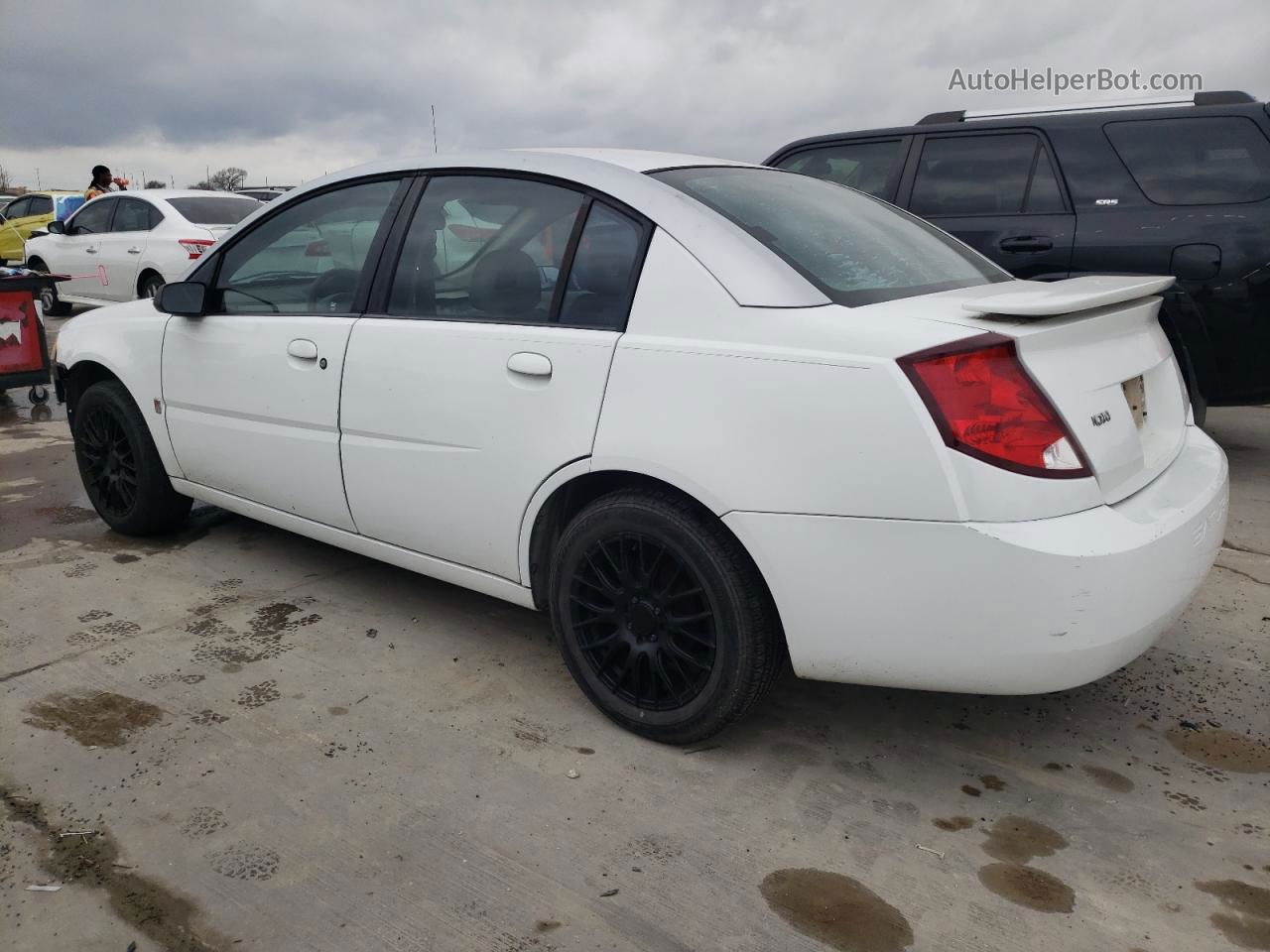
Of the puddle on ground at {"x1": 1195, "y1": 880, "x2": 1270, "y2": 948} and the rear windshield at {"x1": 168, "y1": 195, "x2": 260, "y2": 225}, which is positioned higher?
the rear windshield at {"x1": 168, "y1": 195, "x2": 260, "y2": 225}

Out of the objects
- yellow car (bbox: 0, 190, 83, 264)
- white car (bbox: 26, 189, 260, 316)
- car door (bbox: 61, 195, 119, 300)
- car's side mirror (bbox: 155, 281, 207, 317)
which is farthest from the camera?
yellow car (bbox: 0, 190, 83, 264)

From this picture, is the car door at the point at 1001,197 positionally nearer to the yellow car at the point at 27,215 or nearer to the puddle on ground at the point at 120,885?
the puddle on ground at the point at 120,885

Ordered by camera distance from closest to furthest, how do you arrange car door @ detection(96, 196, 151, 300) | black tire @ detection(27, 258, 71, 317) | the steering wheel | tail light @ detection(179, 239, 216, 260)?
the steering wheel, tail light @ detection(179, 239, 216, 260), car door @ detection(96, 196, 151, 300), black tire @ detection(27, 258, 71, 317)

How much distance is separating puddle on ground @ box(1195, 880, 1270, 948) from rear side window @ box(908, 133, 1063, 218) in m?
4.10

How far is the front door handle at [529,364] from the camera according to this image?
2704mm

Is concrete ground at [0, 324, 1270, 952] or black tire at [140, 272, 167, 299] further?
black tire at [140, 272, 167, 299]

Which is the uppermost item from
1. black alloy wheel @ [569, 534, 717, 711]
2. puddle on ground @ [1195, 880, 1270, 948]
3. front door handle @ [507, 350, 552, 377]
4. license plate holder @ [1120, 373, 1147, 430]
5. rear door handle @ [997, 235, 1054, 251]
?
rear door handle @ [997, 235, 1054, 251]

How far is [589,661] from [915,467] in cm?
112

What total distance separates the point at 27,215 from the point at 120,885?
1795 centimetres

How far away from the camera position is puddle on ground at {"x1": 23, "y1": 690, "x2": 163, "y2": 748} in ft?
A: 8.94

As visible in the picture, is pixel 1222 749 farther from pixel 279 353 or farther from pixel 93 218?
pixel 93 218

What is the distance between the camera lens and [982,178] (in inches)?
220

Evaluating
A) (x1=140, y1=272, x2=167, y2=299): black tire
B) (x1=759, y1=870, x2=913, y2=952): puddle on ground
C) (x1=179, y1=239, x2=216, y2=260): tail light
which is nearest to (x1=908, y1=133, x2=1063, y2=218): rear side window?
(x1=759, y1=870, x2=913, y2=952): puddle on ground

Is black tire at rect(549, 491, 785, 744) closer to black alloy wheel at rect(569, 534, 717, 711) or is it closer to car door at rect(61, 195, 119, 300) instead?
black alloy wheel at rect(569, 534, 717, 711)
